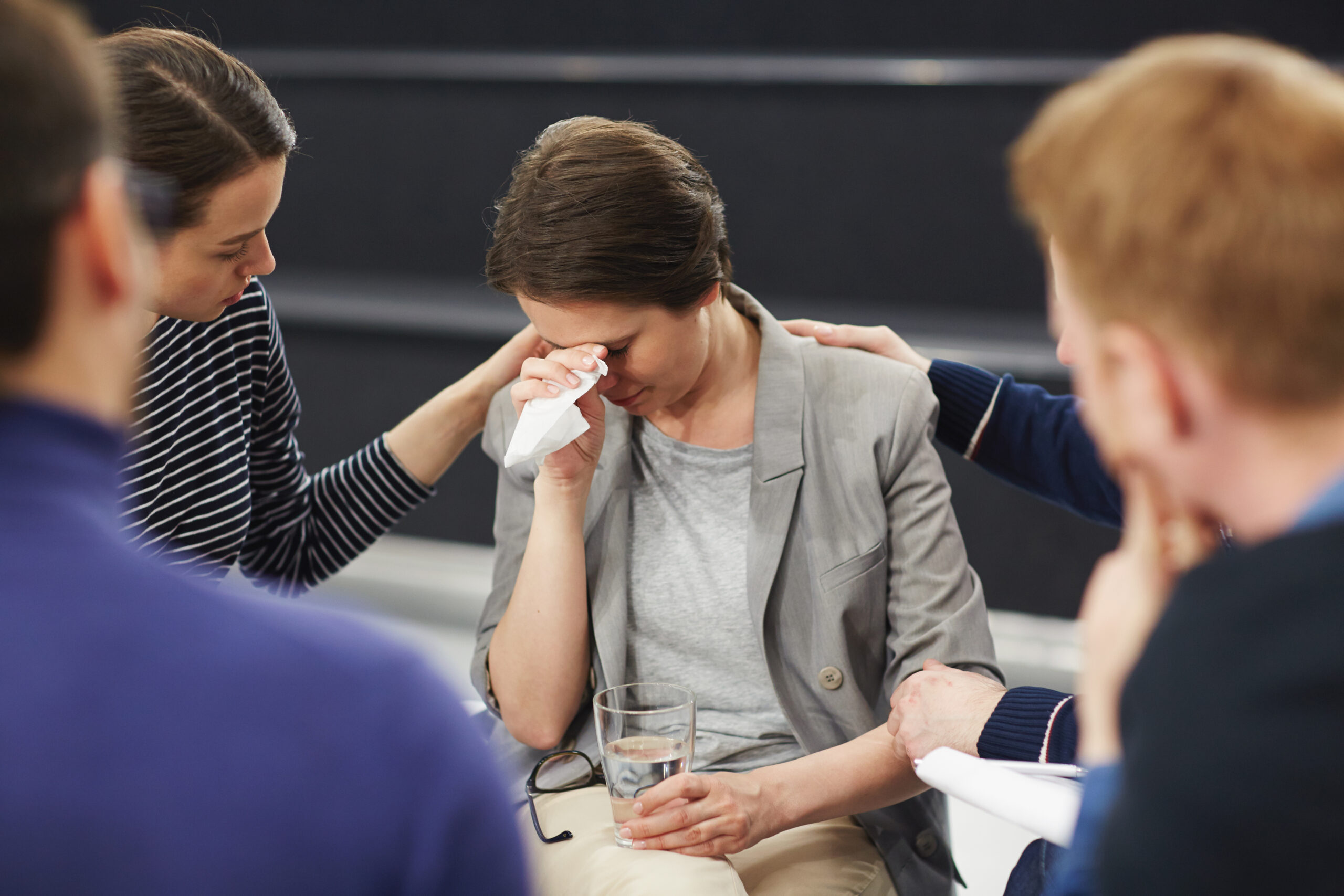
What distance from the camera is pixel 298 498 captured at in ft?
6.22

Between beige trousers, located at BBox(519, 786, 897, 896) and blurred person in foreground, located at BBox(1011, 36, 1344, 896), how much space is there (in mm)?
702

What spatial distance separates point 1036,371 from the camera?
2.85 metres

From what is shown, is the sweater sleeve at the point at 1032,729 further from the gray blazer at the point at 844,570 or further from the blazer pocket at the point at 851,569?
the blazer pocket at the point at 851,569

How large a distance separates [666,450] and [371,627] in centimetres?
103

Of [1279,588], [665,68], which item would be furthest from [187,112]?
[665,68]

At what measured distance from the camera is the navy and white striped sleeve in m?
1.84

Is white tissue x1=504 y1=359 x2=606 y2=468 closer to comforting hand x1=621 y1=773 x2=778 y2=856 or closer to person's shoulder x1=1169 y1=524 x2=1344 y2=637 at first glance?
comforting hand x1=621 y1=773 x2=778 y2=856

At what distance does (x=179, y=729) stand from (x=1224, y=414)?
52cm

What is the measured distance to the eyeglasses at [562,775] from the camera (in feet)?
4.85

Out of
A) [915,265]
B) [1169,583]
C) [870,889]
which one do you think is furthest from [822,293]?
[1169,583]

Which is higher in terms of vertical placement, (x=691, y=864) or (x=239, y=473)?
(x=239, y=473)

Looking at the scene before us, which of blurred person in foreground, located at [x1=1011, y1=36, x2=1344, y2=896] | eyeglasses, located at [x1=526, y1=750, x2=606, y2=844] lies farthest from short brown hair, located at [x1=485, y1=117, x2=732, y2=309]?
blurred person in foreground, located at [x1=1011, y1=36, x2=1344, y2=896]

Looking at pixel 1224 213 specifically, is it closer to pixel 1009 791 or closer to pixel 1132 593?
pixel 1132 593

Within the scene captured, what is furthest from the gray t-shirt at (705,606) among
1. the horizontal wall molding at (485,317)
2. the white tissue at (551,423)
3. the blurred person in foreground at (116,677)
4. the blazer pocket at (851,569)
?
→ the horizontal wall molding at (485,317)
